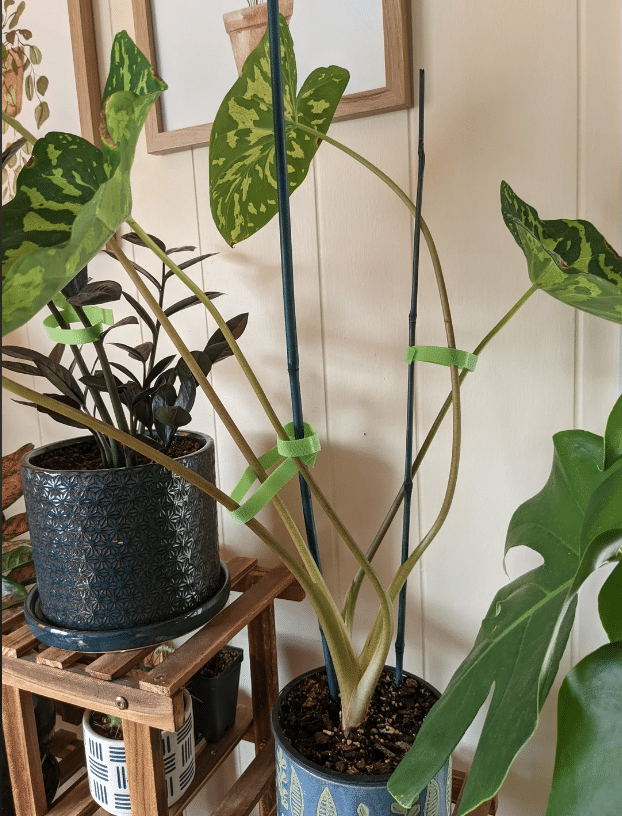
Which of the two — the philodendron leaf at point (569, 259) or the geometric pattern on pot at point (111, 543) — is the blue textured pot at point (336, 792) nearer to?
the geometric pattern on pot at point (111, 543)

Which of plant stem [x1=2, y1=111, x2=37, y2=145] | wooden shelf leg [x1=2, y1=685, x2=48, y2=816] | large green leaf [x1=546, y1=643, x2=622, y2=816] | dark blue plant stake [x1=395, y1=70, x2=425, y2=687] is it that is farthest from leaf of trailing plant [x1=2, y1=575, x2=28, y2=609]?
large green leaf [x1=546, y1=643, x2=622, y2=816]

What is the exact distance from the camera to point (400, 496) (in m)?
0.80

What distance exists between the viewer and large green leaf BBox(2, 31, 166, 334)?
1.30ft

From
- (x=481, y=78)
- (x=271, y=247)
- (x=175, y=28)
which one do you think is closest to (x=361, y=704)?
(x=271, y=247)

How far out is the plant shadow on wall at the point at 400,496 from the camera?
43 centimetres

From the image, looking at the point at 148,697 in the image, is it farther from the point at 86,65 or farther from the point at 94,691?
the point at 86,65

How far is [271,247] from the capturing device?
3.26 feet

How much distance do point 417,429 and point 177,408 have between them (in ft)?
1.29

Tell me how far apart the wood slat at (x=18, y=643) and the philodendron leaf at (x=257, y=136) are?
0.60m

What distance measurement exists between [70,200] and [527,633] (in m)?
0.52

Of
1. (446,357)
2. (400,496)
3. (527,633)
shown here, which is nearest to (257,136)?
(446,357)

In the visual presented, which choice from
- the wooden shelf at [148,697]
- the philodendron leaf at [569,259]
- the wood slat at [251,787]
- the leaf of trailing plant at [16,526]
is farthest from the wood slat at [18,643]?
the philodendron leaf at [569,259]

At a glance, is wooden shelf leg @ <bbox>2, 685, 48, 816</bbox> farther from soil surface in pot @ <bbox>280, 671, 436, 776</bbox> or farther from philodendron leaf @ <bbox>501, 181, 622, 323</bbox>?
philodendron leaf @ <bbox>501, 181, 622, 323</bbox>

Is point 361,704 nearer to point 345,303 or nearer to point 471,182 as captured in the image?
point 345,303
